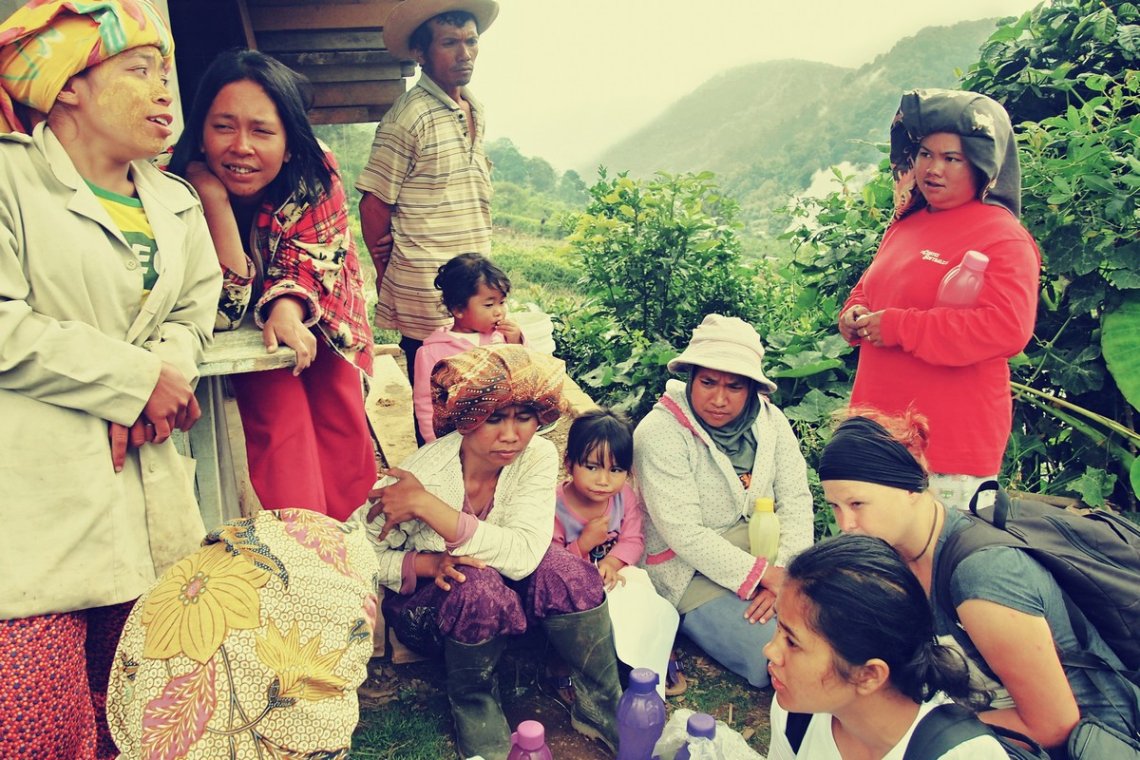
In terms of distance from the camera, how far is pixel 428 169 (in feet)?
12.7

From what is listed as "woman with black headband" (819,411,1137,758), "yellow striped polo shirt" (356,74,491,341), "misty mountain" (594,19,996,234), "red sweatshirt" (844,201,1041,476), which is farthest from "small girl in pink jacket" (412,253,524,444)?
"misty mountain" (594,19,996,234)

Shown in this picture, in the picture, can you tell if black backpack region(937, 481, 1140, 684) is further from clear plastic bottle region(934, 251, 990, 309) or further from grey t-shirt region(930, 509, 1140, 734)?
clear plastic bottle region(934, 251, 990, 309)

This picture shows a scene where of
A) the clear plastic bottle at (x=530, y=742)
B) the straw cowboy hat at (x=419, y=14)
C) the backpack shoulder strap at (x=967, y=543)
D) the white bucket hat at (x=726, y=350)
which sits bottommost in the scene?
the clear plastic bottle at (x=530, y=742)

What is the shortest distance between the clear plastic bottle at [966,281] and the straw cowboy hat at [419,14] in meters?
2.27

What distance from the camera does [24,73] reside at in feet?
6.09

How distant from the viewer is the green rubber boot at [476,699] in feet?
8.96

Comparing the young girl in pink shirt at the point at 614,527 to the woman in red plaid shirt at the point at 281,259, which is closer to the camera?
the woman in red plaid shirt at the point at 281,259

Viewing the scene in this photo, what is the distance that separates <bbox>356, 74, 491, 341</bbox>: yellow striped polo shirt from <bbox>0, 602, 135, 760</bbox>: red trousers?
7.32 feet

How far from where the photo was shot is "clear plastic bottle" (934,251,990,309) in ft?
9.27

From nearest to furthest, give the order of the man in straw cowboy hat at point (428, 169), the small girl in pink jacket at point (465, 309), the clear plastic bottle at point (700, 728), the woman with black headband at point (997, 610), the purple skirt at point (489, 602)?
the woman with black headband at point (997, 610) → the clear plastic bottle at point (700, 728) → the purple skirt at point (489, 602) → the small girl in pink jacket at point (465, 309) → the man in straw cowboy hat at point (428, 169)

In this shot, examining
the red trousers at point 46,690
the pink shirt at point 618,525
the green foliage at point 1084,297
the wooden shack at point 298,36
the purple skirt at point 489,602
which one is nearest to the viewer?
the red trousers at point 46,690

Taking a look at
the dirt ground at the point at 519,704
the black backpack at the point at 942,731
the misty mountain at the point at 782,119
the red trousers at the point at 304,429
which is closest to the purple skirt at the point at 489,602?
the dirt ground at the point at 519,704

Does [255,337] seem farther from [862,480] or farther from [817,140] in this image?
[817,140]

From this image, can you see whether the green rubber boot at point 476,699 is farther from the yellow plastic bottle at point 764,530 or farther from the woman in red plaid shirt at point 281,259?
the yellow plastic bottle at point 764,530
